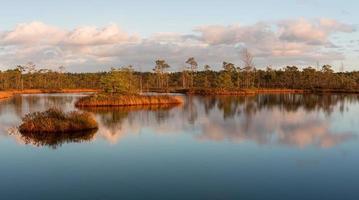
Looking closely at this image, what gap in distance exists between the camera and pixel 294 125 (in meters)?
32.4

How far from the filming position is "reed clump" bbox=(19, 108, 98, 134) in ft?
88.5

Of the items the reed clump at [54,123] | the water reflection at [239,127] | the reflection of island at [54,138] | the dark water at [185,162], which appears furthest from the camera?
the reed clump at [54,123]

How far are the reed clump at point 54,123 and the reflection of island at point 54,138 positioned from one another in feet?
2.32

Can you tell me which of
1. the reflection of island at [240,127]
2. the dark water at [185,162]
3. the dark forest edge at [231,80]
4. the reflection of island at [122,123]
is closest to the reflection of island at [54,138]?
the dark water at [185,162]

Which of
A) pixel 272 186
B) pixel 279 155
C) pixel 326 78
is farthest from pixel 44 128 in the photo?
pixel 326 78

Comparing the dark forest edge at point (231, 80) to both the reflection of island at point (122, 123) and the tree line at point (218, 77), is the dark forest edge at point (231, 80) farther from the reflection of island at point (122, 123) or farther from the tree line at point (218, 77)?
the reflection of island at point (122, 123)

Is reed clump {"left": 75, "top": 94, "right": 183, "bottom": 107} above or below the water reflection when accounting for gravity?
above

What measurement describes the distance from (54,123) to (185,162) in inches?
466

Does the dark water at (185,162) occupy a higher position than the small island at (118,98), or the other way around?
the small island at (118,98)

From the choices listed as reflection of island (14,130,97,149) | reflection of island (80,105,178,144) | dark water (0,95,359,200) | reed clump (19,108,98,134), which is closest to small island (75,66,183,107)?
reflection of island (80,105,178,144)

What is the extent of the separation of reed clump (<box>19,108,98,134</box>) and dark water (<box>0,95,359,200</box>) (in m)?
1.19

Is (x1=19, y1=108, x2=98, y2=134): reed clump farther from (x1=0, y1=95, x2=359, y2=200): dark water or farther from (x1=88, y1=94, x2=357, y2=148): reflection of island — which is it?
(x1=88, y1=94, x2=357, y2=148): reflection of island

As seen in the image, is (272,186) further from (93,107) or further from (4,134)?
(93,107)

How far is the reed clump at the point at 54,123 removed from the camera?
27.0m
